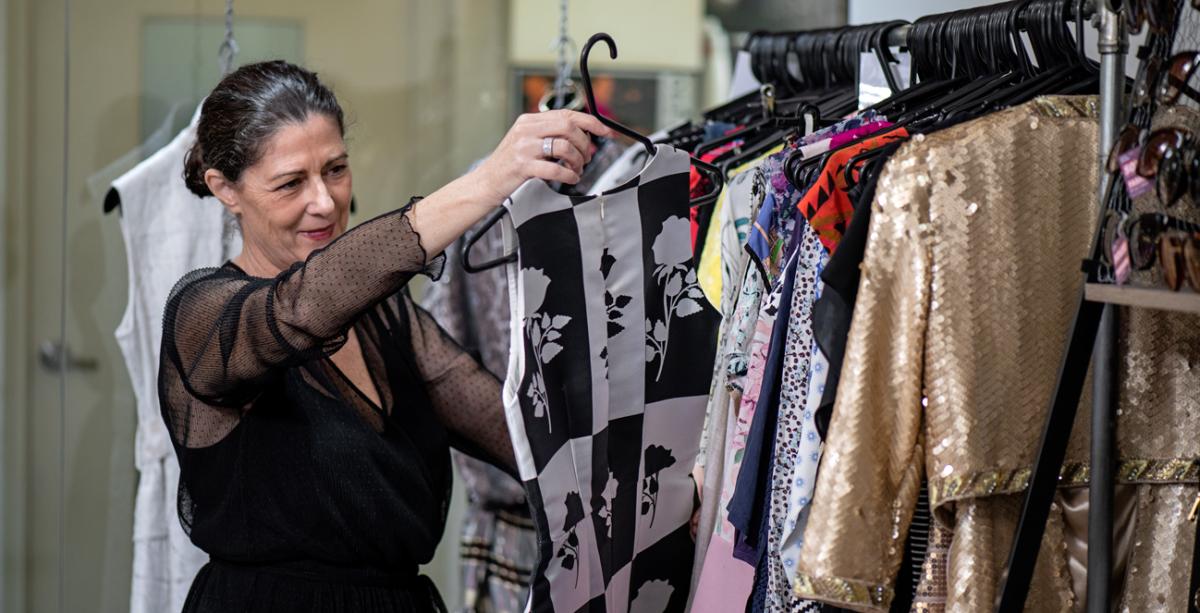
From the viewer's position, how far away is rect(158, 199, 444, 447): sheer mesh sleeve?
141 centimetres

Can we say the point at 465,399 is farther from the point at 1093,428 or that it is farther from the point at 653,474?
the point at 1093,428

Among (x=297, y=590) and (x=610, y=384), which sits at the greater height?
(x=610, y=384)

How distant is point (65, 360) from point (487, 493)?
39.2 inches

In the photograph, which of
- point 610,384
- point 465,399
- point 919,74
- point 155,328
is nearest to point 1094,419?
point 610,384

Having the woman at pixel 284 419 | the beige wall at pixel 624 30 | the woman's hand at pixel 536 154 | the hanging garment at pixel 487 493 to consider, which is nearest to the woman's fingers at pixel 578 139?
the woman's hand at pixel 536 154

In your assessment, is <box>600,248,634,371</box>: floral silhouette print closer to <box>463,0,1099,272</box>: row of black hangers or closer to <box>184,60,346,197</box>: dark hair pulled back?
<box>463,0,1099,272</box>: row of black hangers

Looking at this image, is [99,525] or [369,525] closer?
[369,525]

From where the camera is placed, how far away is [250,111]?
5.43 ft

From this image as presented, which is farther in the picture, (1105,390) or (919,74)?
(919,74)

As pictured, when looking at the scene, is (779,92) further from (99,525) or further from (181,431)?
(99,525)

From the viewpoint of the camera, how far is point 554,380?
1406 millimetres

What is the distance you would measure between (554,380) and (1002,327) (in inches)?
18.5

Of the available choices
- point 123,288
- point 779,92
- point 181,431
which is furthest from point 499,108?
point 181,431

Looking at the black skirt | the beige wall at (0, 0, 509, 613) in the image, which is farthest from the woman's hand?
the beige wall at (0, 0, 509, 613)
